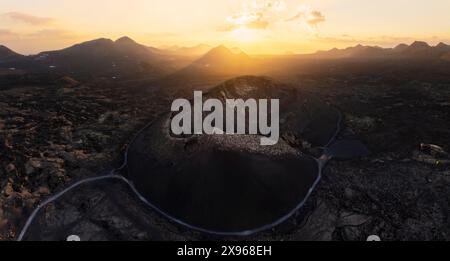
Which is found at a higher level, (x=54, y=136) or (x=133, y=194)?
(x=54, y=136)

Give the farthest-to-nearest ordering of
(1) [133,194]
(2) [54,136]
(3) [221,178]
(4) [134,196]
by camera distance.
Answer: (2) [54,136]
(1) [133,194]
(4) [134,196]
(3) [221,178]

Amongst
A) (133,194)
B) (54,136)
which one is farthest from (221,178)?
(54,136)

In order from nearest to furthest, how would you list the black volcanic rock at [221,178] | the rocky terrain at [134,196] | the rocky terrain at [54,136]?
1. the rocky terrain at [134,196]
2. the black volcanic rock at [221,178]
3. the rocky terrain at [54,136]

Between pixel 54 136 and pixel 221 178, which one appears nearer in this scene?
pixel 221 178

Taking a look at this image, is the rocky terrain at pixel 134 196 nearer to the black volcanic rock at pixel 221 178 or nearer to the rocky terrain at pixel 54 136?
the rocky terrain at pixel 54 136

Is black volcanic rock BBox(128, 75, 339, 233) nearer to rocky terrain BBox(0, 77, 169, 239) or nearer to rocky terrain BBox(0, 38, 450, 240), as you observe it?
rocky terrain BBox(0, 38, 450, 240)

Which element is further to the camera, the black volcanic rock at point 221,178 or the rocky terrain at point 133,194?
the black volcanic rock at point 221,178

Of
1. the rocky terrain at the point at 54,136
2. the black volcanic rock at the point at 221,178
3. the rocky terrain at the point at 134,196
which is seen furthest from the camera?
the rocky terrain at the point at 54,136

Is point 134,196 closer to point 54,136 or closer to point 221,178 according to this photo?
Answer: point 221,178

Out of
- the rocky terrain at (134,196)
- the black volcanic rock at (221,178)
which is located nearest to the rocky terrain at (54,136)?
the rocky terrain at (134,196)

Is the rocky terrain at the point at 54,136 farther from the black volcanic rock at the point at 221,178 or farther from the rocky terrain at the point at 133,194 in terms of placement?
the black volcanic rock at the point at 221,178
